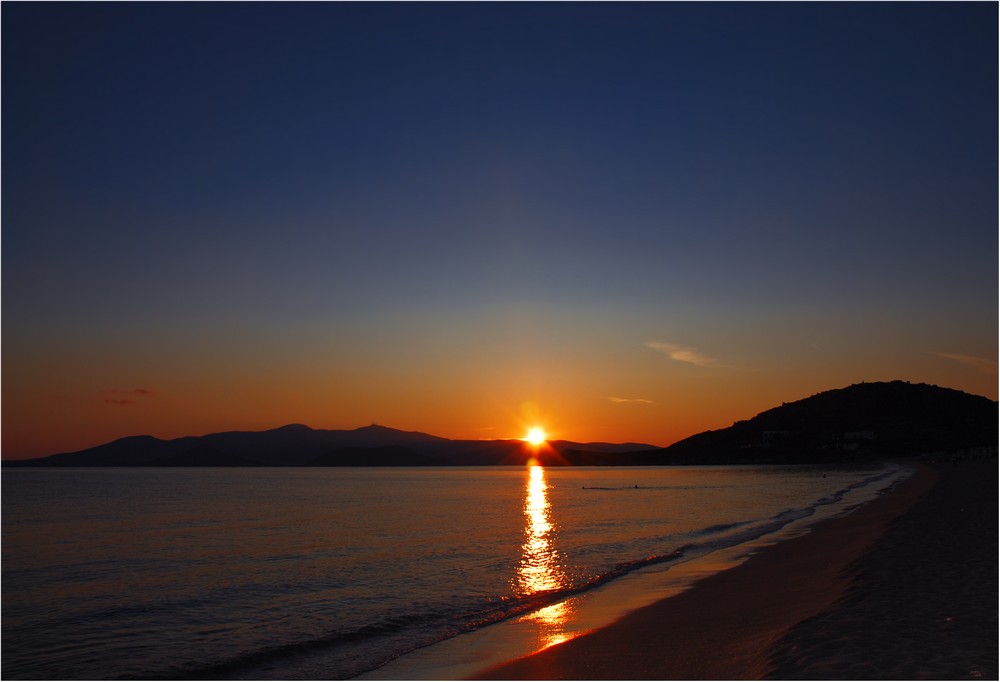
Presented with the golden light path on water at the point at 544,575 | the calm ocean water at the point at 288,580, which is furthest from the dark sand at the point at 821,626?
the calm ocean water at the point at 288,580

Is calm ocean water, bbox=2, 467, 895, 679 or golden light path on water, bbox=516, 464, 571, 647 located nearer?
calm ocean water, bbox=2, 467, 895, 679

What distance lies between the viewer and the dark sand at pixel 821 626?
32.8 ft

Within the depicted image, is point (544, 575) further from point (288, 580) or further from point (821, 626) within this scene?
point (821, 626)

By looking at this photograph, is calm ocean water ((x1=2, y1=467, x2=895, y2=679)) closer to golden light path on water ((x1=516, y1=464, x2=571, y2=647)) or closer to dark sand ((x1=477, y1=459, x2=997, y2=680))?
golden light path on water ((x1=516, y1=464, x2=571, y2=647))

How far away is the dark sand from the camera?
1000cm

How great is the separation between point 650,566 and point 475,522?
2337cm

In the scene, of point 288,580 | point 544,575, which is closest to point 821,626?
point 544,575

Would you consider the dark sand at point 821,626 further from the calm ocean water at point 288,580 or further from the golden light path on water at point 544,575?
the calm ocean water at point 288,580

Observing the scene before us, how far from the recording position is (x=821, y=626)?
39.9 feet

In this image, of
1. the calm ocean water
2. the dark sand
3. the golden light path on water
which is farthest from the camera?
the golden light path on water

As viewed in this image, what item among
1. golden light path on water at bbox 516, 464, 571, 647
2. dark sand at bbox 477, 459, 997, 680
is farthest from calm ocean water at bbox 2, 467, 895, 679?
dark sand at bbox 477, 459, 997, 680

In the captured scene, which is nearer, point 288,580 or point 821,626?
point 821,626

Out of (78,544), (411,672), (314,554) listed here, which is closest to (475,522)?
(314,554)

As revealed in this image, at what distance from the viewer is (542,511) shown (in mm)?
58188
